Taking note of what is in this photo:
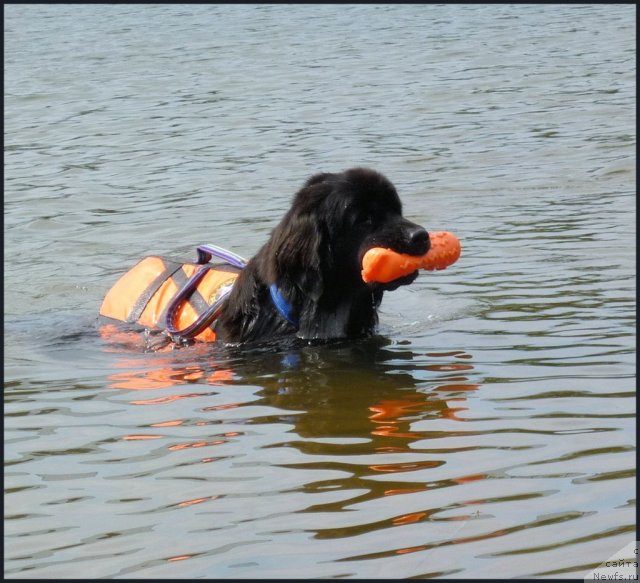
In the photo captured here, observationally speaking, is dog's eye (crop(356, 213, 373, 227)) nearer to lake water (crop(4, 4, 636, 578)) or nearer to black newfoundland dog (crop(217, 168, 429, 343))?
black newfoundland dog (crop(217, 168, 429, 343))

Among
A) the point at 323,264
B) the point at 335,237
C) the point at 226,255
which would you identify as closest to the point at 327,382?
the point at 323,264

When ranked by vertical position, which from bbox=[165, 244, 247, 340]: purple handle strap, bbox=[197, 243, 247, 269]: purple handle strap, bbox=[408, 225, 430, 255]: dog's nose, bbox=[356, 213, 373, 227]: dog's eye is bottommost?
bbox=[165, 244, 247, 340]: purple handle strap

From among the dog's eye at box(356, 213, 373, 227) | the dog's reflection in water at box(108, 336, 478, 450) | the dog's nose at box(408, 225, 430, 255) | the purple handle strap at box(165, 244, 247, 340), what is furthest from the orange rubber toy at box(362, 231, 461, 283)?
the purple handle strap at box(165, 244, 247, 340)

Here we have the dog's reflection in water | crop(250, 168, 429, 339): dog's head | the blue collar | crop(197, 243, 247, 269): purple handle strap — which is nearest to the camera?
the dog's reflection in water

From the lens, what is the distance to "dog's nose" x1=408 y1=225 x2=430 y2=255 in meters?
6.41

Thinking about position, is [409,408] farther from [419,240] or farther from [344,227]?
[344,227]

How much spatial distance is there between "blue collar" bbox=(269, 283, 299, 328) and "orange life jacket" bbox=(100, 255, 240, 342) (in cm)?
46

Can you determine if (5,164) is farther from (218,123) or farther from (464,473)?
(464,473)

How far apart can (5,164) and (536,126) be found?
18.5 ft

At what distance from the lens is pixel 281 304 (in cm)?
680

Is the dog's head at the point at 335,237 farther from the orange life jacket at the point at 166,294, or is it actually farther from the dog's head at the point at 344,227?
the orange life jacket at the point at 166,294

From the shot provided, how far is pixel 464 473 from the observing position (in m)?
4.70

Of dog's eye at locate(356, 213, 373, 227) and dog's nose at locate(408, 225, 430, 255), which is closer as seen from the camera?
dog's nose at locate(408, 225, 430, 255)

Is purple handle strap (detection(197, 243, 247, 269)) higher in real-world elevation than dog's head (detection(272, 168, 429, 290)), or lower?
lower
